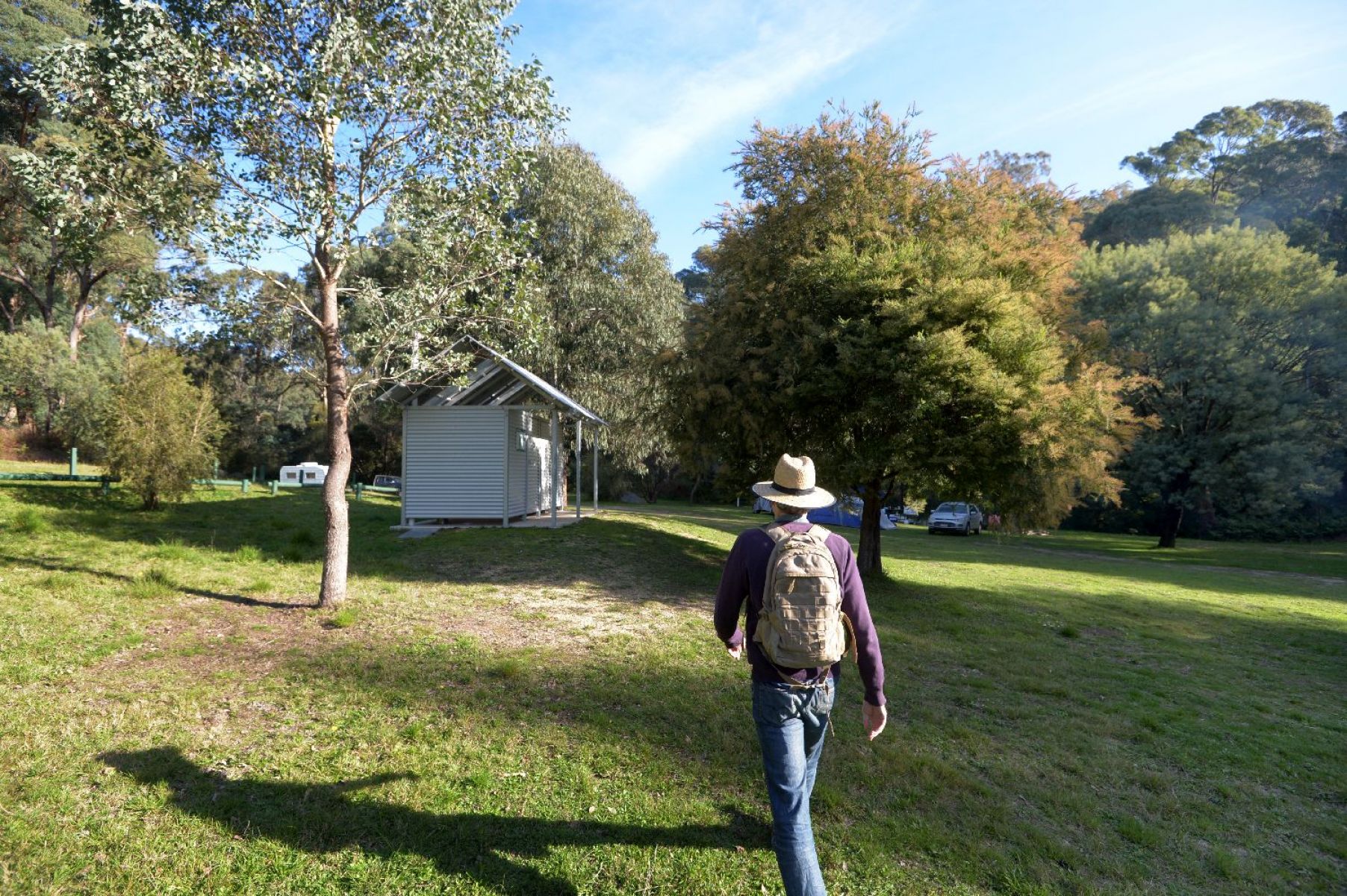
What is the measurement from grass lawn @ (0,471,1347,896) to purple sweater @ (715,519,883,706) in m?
1.26

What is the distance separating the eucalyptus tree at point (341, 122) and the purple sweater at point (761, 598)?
5.71m

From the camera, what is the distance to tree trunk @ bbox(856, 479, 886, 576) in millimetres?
13367

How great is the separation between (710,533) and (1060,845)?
16224 mm

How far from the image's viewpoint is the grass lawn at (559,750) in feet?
11.8

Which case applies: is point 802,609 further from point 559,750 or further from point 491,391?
point 491,391

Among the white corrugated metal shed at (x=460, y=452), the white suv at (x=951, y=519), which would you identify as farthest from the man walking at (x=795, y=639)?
the white suv at (x=951, y=519)

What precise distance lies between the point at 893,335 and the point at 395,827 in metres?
9.56

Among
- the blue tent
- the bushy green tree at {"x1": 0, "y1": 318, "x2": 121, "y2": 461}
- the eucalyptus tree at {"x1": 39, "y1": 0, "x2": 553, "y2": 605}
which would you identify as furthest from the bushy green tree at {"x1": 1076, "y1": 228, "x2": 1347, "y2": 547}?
the bushy green tree at {"x1": 0, "y1": 318, "x2": 121, "y2": 461}

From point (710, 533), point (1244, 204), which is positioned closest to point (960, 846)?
point (710, 533)

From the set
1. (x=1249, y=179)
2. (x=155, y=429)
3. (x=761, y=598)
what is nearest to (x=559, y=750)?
(x=761, y=598)

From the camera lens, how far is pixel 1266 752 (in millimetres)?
6121

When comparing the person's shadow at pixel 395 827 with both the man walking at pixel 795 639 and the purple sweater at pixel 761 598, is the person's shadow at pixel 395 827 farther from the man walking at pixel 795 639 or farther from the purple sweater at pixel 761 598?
the purple sweater at pixel 761 598

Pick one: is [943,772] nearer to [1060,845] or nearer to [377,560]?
[1060,845]

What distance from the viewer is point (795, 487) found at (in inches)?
134
